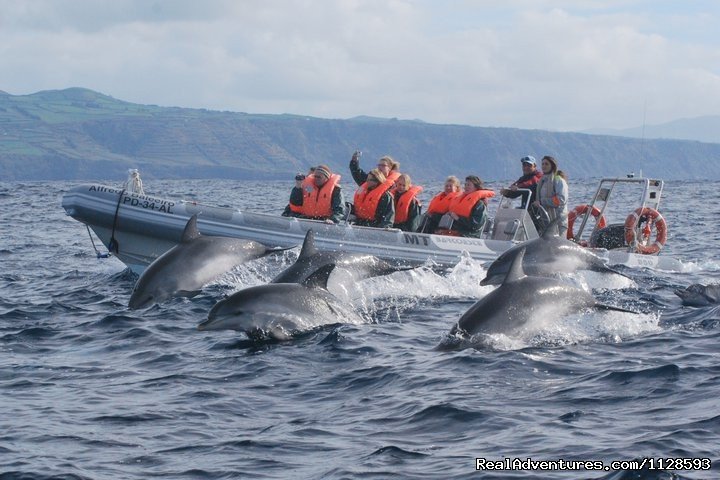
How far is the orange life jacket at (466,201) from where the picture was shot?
61.9ft

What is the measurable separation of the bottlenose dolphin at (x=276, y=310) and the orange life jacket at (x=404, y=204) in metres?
7.11

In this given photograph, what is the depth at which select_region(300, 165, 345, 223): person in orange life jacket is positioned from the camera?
1939 cm

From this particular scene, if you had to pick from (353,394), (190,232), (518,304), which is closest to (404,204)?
(190,232)

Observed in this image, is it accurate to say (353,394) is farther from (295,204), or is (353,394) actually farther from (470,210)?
(295,204)

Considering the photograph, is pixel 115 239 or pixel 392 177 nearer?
pixel 115 239

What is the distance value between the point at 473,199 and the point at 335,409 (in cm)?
1025

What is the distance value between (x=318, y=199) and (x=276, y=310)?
7.88 m

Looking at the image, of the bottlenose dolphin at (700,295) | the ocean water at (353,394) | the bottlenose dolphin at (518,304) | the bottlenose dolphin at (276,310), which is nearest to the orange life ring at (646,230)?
the ocean water at (353,394)

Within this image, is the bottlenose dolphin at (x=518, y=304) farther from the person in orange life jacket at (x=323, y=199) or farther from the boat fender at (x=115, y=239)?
the boat fender at (x=115, y=239)

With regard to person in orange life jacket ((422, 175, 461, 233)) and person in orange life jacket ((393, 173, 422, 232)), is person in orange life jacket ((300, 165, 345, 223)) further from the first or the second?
person in orange life jacket ((422, 175, 461, 233))

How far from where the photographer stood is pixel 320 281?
12.2m

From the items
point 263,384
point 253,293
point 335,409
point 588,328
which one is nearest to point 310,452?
point 335,409

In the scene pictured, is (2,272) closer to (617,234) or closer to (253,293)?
(253,293)

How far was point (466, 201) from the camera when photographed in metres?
19.1
